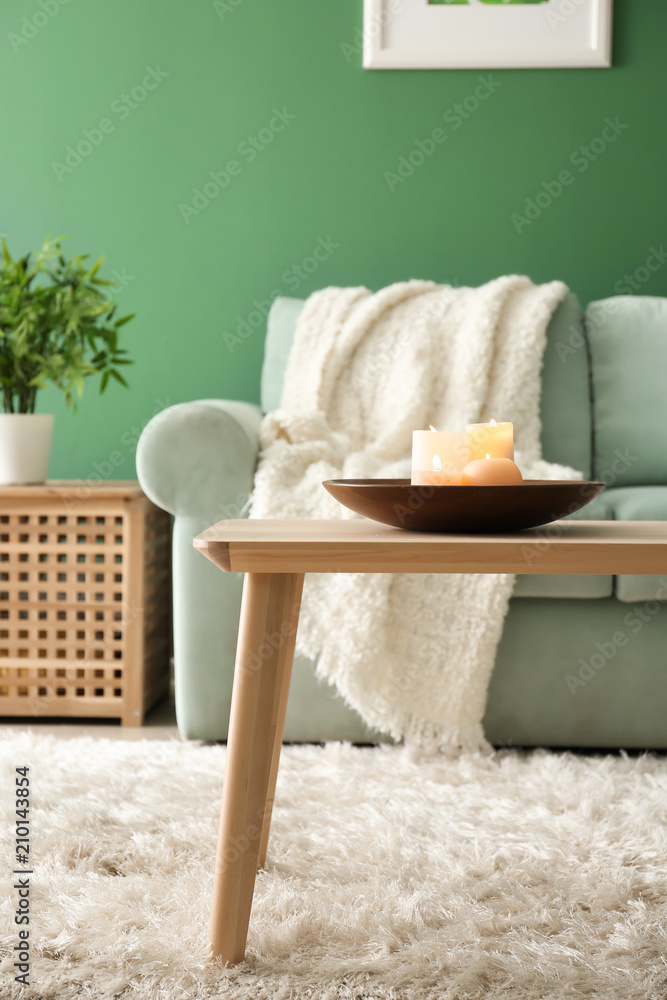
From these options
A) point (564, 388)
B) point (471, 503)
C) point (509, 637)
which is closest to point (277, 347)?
point (564, 388)

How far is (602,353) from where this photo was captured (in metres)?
2.16

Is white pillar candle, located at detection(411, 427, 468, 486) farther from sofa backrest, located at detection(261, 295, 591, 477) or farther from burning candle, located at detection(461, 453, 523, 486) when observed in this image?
sofa backrest, located at detection(261, 295, 591, 477)

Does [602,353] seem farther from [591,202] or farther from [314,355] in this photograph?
[314,355]

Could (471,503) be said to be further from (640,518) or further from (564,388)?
(564,388)

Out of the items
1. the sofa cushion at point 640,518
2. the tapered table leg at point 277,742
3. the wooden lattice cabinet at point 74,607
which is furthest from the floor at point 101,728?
the sofa cushion at point 640,518

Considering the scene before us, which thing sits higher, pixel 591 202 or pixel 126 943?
pixel 591 202

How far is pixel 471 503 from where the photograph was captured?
86 cm

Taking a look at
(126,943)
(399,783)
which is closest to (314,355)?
(399,783)

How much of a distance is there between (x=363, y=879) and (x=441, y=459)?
534 mm

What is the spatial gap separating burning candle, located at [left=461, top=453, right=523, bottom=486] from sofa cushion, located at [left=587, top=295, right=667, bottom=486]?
4.15 ft

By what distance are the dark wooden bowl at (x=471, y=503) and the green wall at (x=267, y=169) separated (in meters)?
1.60

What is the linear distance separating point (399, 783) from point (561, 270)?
1571mm

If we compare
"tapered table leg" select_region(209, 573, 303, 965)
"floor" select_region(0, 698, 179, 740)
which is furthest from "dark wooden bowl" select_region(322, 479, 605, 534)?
"floor" select_region(0, 698, 179, 740)

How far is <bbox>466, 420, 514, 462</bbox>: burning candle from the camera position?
953mm
